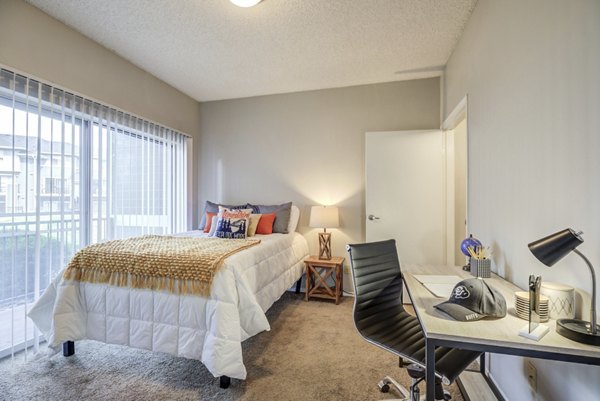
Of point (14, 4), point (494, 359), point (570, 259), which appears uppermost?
point (14, 4)

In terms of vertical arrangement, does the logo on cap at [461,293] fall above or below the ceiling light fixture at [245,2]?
below

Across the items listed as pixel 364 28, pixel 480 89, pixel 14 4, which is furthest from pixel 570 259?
pixel 14 4

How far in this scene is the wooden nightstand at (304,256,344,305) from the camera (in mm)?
3141

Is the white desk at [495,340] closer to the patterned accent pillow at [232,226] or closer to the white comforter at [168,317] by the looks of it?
the white comforter at [168,317]

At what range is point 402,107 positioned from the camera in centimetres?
337

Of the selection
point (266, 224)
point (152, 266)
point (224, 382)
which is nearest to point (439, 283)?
point (224, 382)

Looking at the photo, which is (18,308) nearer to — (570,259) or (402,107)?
(570,259)

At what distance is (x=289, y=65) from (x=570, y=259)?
2.76 metres

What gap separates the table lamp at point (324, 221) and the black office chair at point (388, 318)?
141 centimetres

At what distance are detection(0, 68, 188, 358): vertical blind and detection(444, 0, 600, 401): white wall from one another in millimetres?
3140

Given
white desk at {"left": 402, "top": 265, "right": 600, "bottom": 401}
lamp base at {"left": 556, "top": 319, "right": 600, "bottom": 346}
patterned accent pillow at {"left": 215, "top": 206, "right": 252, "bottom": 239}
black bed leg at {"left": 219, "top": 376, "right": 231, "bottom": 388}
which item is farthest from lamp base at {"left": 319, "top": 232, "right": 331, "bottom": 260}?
lamp base at {"left": 556, "top": 319, "right": 600, "bottom": 346}

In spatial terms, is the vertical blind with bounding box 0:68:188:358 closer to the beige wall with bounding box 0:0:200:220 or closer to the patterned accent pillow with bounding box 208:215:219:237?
the beige wall with bounding box 0:0:200:220

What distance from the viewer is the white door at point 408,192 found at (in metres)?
3.11

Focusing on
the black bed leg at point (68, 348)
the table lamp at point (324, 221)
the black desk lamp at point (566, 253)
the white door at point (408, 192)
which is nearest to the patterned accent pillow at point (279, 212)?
the table lamp at point (324, 221)
